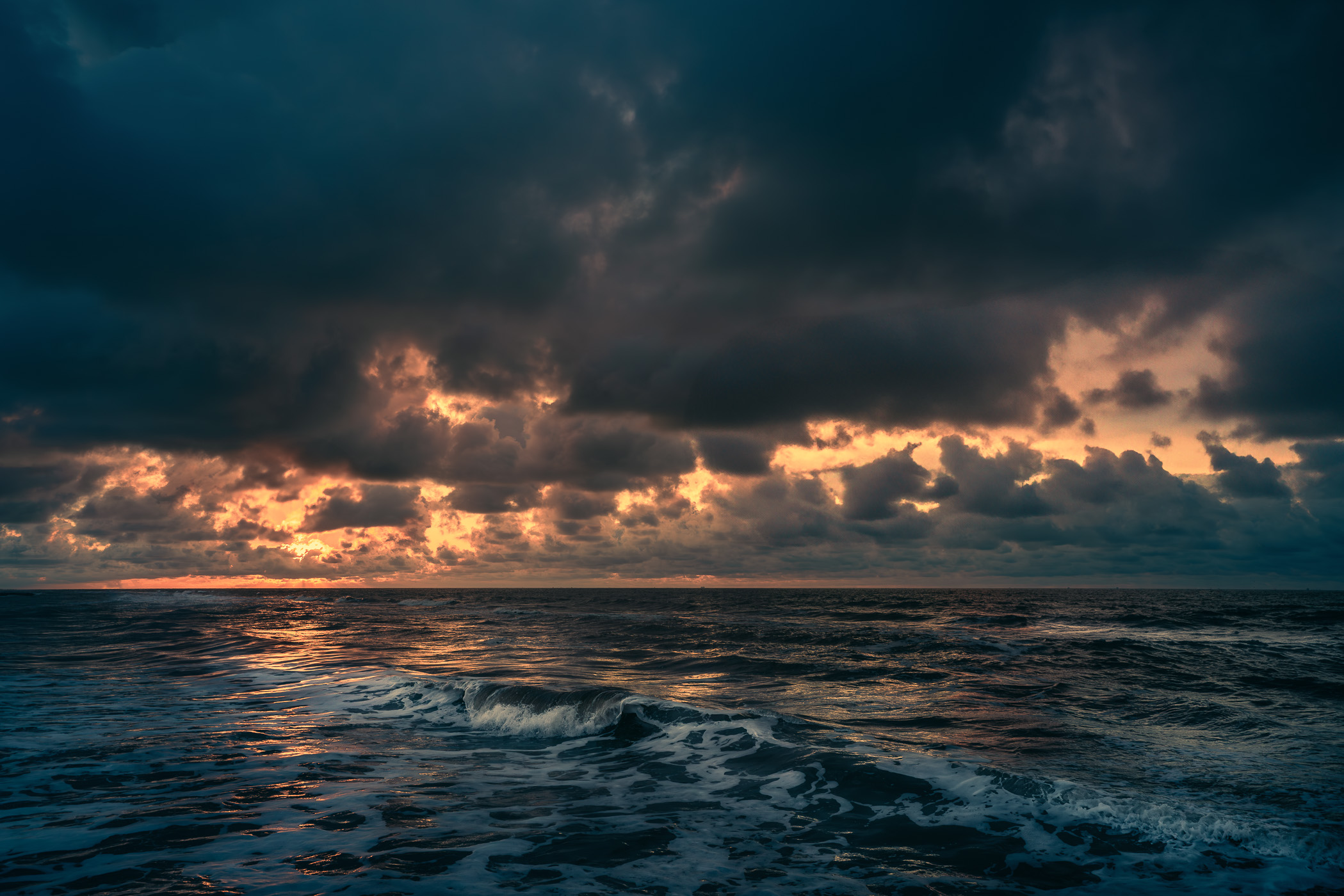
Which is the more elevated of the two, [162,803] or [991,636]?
[162,803]

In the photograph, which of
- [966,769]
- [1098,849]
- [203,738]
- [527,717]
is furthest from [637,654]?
[1098,849]

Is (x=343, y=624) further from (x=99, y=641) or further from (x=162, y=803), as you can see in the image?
(x=162, y=803)

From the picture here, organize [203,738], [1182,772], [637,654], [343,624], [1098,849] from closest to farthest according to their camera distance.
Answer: [1098,849] < [1182,772] < [203,738] < [637,654] < [343,624]

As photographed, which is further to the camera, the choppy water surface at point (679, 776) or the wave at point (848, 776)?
the wave at point (848, 776)

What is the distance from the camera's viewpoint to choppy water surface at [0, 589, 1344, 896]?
279 inches

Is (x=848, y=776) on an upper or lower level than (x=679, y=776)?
upper

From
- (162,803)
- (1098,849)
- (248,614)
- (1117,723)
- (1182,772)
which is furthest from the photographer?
(248,614)

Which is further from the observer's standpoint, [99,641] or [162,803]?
[99,641]

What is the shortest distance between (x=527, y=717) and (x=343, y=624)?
39.1m

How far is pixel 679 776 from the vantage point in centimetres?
1112

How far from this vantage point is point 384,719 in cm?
1550

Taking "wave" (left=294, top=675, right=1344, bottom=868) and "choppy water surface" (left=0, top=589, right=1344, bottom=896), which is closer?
"choppy water surface" (left=0, top=589, right=1344, bottom=896)

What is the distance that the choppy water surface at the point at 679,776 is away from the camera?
7074 millimetres

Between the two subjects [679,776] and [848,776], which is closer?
[848,776]
